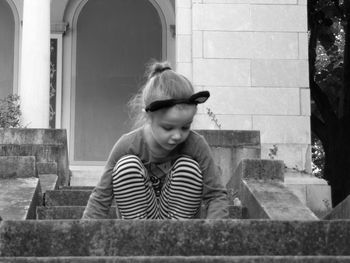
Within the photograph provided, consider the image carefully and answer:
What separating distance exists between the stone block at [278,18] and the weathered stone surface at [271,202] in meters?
5.44

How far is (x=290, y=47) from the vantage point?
11797 mm

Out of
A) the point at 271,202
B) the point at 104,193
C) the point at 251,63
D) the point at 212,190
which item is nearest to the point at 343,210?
the point at 271,202

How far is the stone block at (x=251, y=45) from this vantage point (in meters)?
11.7

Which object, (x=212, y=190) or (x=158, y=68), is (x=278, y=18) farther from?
(x=212, y=190)

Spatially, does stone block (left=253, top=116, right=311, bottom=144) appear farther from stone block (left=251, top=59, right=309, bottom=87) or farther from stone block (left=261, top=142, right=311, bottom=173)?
stone block (left=251, top=59, right=309, bottom=87)

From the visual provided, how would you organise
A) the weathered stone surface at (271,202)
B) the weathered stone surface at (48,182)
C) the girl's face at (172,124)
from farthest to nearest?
1. the weathered stone surface at (48,182)
2. the weathered stone surface at (271,202)
3. the girl's face at (172,124)

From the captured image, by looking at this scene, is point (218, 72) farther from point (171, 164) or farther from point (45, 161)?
point (171, 164)

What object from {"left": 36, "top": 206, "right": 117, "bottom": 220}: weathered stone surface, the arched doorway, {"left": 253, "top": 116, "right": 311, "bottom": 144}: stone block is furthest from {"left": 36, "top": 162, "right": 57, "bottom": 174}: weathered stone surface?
the arched doorway

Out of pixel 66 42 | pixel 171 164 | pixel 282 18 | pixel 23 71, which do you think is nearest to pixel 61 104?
pixel 66 42

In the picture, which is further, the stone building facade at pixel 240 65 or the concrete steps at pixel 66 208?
the stone building facade at pixel 240 65

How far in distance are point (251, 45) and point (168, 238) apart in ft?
26.1

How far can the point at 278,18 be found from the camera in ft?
38.9

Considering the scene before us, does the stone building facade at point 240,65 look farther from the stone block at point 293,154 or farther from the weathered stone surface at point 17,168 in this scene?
the weathered stone surface at point 17,168

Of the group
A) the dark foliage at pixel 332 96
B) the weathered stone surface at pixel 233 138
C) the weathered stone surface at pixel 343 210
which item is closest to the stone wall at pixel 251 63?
the weathered stone surface at pixel 233 138
